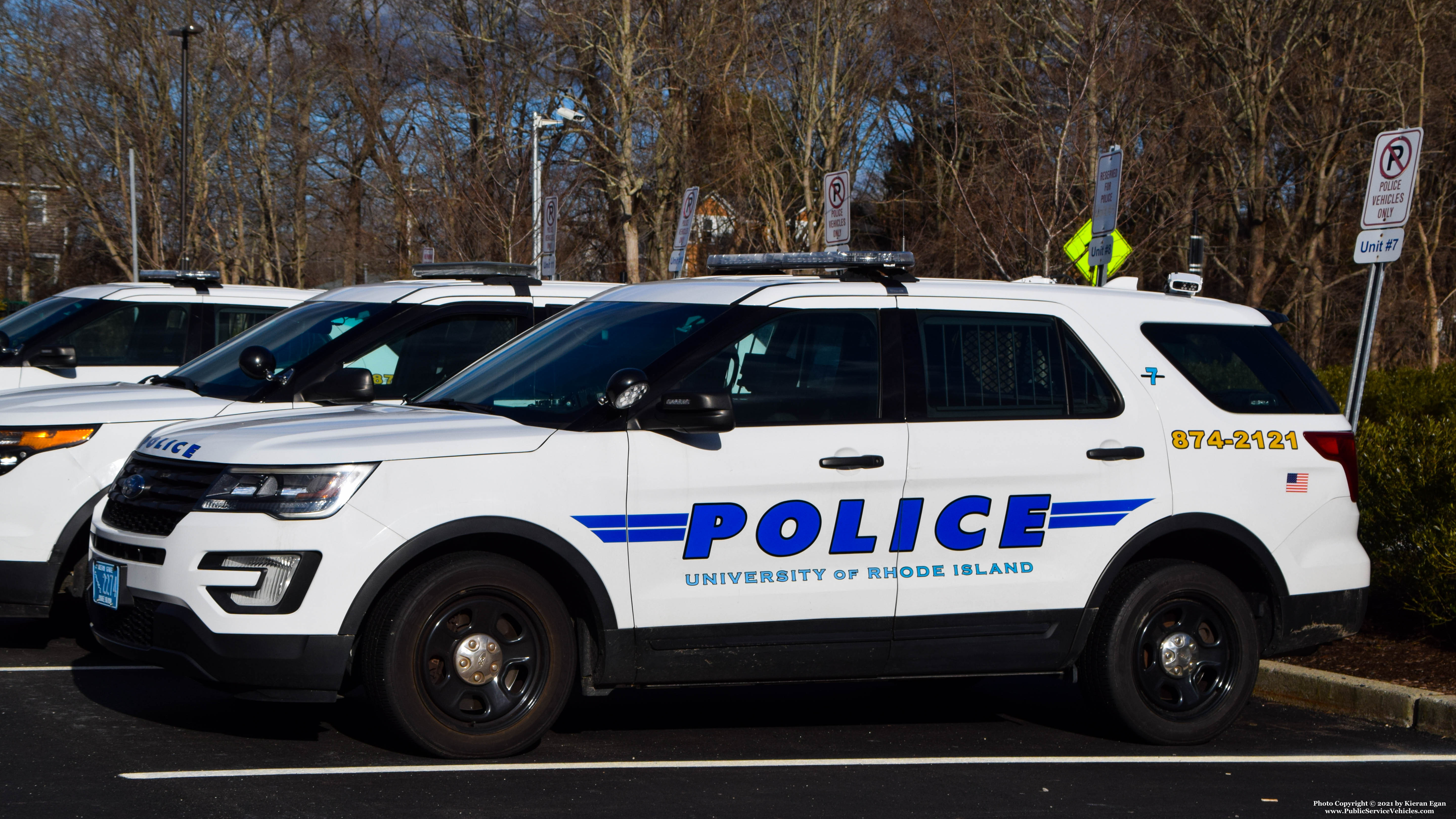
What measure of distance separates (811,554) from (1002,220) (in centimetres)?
1516

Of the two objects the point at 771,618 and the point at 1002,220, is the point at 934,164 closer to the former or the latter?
the point at 1002,220

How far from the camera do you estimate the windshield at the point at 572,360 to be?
589 centimetres

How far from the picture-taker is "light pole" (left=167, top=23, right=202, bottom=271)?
111 ft

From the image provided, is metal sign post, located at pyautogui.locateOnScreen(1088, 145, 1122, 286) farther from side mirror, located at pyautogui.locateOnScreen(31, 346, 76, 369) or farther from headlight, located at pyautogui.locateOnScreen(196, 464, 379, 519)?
headlight, located at pyautogui.locateOnScreen(196, 464, 379, 519)

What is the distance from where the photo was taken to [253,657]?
17.3 ft

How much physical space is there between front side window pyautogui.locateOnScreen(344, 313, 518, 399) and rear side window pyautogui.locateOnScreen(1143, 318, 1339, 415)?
3.87 meters

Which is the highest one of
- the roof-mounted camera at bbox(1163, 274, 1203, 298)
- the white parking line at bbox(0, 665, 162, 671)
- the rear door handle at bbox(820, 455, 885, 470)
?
the roof-mounted camera at bbox(1163, 274, 1203, 298)

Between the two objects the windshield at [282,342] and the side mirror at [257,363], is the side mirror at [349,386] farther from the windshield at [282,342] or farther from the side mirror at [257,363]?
the windshield at [282,342]

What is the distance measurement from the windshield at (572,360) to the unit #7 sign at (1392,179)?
4657mm

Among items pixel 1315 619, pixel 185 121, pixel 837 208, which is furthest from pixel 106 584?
pixel 185 121

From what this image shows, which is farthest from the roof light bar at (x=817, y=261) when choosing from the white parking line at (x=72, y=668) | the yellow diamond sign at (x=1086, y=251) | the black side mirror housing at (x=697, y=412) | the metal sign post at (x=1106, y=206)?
the yellow diamond sign at (x=1086, y=251)

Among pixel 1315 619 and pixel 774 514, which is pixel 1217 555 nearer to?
pixel 1315 619

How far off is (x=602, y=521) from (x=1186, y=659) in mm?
2652

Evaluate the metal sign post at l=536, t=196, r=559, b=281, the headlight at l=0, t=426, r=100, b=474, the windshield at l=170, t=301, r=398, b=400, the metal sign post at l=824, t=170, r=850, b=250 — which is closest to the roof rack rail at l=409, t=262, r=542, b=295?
the windshield at l=170, t=301, r=398, b=400
